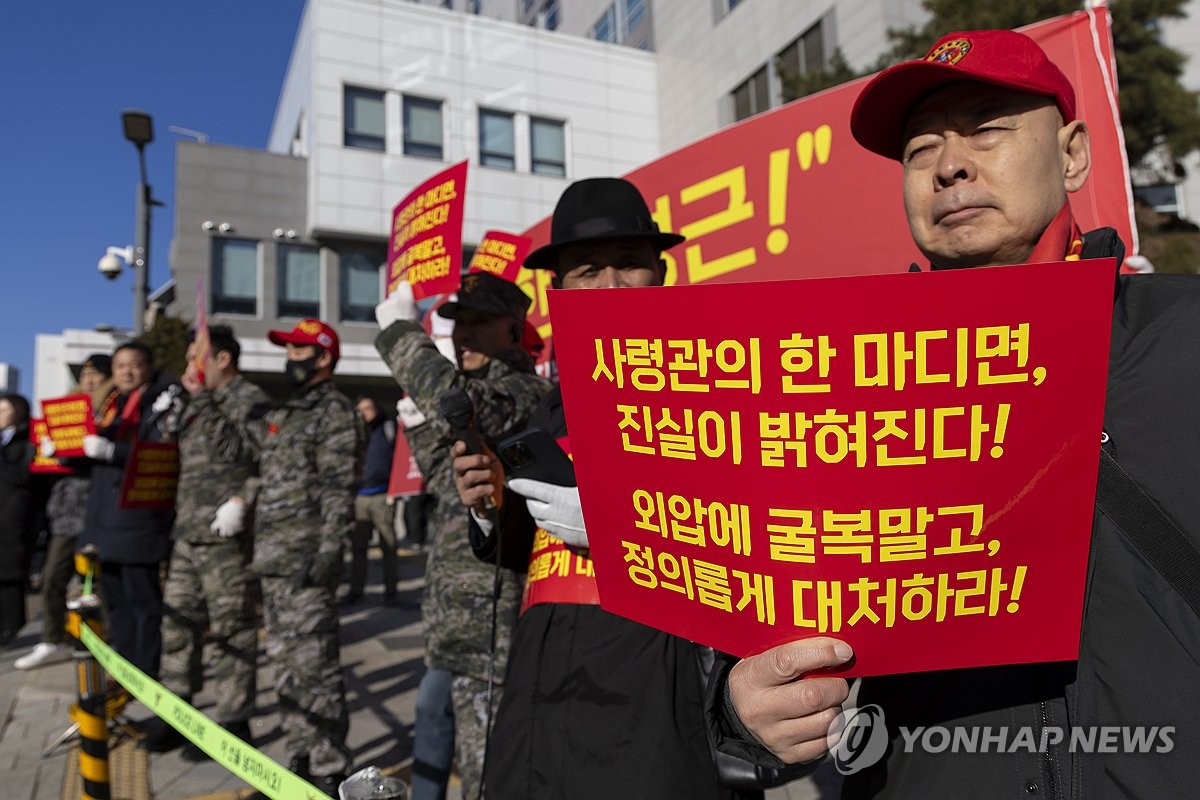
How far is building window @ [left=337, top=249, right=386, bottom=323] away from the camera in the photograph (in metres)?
19.3

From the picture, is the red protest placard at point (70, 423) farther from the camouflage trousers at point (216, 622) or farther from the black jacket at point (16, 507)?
the black jacket at point (16, 507)

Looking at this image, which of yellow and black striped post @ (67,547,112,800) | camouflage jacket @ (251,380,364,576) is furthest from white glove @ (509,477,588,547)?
camouflage jacket @ (251,380,364,576)

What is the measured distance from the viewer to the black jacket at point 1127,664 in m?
0.86

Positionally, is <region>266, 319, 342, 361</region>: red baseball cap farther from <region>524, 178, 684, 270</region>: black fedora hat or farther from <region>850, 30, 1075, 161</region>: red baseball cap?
<region>850, 30, 1075, 161</region>: red baseball cap

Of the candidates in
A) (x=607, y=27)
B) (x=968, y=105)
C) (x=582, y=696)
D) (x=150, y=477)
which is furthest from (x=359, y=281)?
(x=968, y=105)

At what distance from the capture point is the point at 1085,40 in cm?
276

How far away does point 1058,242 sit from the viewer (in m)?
1.15

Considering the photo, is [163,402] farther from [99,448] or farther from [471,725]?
[471,725]

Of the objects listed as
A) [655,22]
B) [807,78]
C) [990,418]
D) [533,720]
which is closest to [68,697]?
[533,720]

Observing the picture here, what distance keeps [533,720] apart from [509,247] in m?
3.63

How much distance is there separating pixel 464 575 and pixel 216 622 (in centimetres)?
232

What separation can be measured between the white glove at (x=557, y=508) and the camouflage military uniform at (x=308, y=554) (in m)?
2.35

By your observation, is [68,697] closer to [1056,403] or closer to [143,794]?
[143,794]

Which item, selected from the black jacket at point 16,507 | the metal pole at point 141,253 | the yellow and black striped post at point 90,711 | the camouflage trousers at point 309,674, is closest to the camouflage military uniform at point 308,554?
the camouflage trousers at point 309,674
